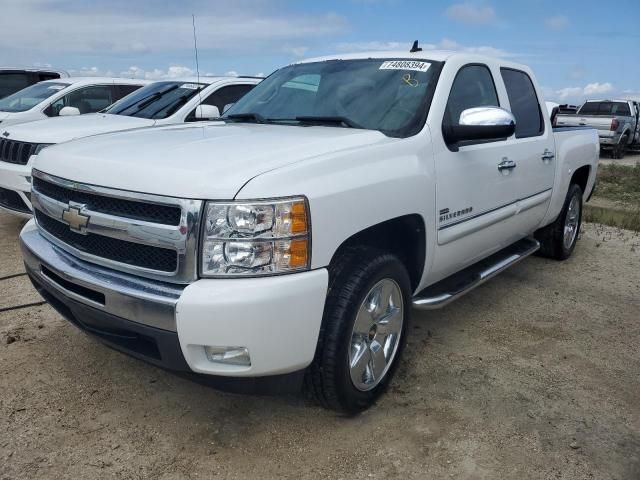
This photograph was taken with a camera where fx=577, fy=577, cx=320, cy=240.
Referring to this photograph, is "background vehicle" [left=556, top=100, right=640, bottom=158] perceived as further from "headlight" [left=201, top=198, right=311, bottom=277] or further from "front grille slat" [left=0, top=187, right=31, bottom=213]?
"headlight" [left=201, top=198, right=311, bottom=277]

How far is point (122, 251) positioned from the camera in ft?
8.25

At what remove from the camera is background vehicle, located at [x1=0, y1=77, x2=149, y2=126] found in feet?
25.4

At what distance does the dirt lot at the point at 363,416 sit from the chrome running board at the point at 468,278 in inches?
16.1

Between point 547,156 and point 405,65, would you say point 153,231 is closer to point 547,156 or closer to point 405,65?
point 405,65

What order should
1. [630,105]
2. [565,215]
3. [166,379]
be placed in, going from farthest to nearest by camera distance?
[630,105], [565,215], [166,379]

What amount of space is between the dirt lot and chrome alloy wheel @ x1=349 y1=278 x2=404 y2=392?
21 cm

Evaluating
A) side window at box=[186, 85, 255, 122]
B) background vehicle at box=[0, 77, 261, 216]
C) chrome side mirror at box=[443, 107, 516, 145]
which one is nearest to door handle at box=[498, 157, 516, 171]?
chrome side mirror at box=[443, 107, 516, 145]

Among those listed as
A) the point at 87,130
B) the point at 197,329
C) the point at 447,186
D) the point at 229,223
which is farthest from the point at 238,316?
the point at 87,130

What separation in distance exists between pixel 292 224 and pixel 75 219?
106 centimetres

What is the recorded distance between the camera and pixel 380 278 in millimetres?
2809

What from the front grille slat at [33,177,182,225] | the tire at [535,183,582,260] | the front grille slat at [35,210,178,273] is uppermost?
the front grille slat at [33,177,182,225]

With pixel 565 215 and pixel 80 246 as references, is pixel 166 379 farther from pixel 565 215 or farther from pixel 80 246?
pixel 565 215

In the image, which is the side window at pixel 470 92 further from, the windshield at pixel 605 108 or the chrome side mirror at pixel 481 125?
the windshield at pixel 605 108

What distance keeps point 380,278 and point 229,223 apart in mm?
882
